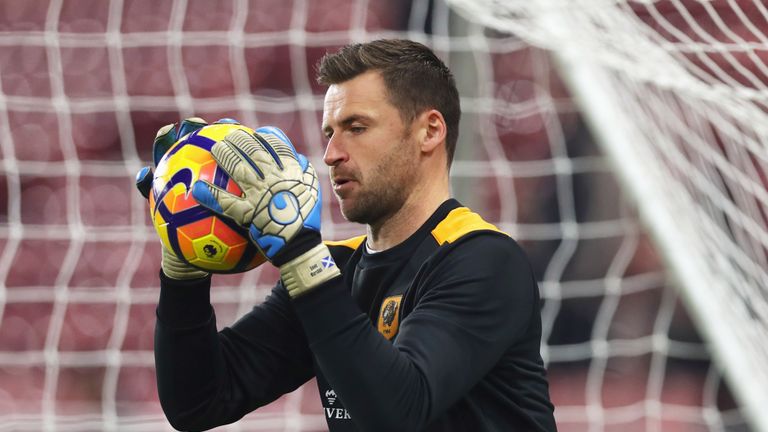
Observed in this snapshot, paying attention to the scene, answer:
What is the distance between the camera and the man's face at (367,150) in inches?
82.3

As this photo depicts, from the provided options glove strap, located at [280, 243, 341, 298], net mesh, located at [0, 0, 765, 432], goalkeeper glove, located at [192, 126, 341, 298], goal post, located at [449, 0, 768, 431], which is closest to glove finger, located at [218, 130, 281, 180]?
goalkeeper glove, located at [192, 126, 341, 298]

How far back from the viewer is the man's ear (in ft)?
7.16

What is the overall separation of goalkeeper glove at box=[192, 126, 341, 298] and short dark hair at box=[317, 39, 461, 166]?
1.19ft

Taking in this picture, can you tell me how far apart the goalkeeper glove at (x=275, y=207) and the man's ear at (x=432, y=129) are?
397 mm

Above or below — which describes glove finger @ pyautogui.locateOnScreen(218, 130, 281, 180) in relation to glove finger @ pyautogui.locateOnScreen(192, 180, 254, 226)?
above

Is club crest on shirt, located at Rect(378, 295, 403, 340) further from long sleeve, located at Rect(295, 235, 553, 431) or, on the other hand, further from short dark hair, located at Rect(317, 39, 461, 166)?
short dark hair, located at Rect(317, 39, 461, 166)

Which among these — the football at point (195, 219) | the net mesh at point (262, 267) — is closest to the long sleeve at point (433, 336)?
the football at point (195, 219)

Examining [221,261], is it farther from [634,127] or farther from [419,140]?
[634,127]

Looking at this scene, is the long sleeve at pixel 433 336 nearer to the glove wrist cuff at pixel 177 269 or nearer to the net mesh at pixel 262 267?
the glove wrist cuff at pixel 177 269

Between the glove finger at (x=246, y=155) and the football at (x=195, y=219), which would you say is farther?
the football at (x=195, y=219)

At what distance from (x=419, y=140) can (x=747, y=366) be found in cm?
172

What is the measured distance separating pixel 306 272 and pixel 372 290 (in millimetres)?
420

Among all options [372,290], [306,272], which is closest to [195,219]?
[306,272]

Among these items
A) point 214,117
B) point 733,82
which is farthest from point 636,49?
point 214,117
